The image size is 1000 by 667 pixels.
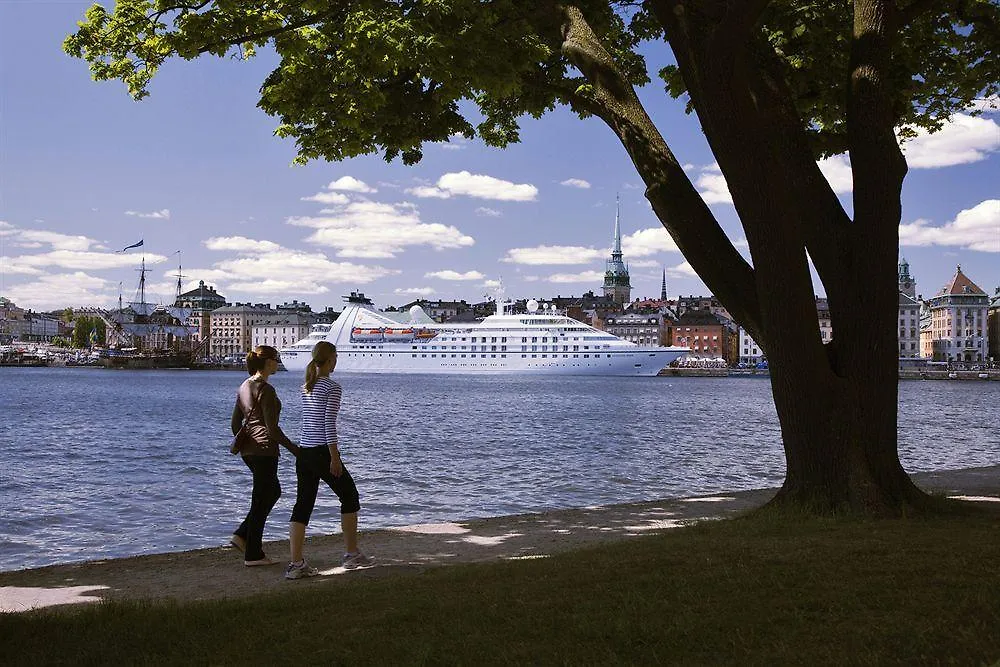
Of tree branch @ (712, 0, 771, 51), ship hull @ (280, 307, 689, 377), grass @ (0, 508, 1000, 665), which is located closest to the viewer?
grass @ (0, 508, 1000, 665)

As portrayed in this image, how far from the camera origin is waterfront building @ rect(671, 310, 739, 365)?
523 ft

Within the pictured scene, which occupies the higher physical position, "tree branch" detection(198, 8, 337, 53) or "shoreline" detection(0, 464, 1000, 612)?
"tree branch" detection(198, 8, 337, 53)

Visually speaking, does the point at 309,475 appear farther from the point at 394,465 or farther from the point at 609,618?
the point at 394,465

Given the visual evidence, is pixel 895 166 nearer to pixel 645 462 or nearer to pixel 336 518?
pixel 336 518

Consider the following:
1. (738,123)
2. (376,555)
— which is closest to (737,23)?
(738,123)

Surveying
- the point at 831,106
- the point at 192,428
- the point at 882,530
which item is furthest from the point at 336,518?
the point at 192,428

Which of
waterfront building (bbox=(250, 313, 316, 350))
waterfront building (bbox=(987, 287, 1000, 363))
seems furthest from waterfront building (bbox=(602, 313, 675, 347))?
waterfront building (bbox=(250, 313, 316, 350))

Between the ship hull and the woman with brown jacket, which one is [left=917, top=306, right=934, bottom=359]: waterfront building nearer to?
the ship hull

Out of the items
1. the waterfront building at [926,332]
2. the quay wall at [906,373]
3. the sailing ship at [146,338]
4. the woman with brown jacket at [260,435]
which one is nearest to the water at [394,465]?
the woman with brown jacket at [260,435]

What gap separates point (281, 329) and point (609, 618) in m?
189

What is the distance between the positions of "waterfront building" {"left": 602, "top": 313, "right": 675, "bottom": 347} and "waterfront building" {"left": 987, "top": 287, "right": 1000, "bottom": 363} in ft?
175

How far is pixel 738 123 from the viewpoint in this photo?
293 inches

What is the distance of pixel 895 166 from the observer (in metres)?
7.76

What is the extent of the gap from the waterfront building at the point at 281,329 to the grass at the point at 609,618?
7261 inches
